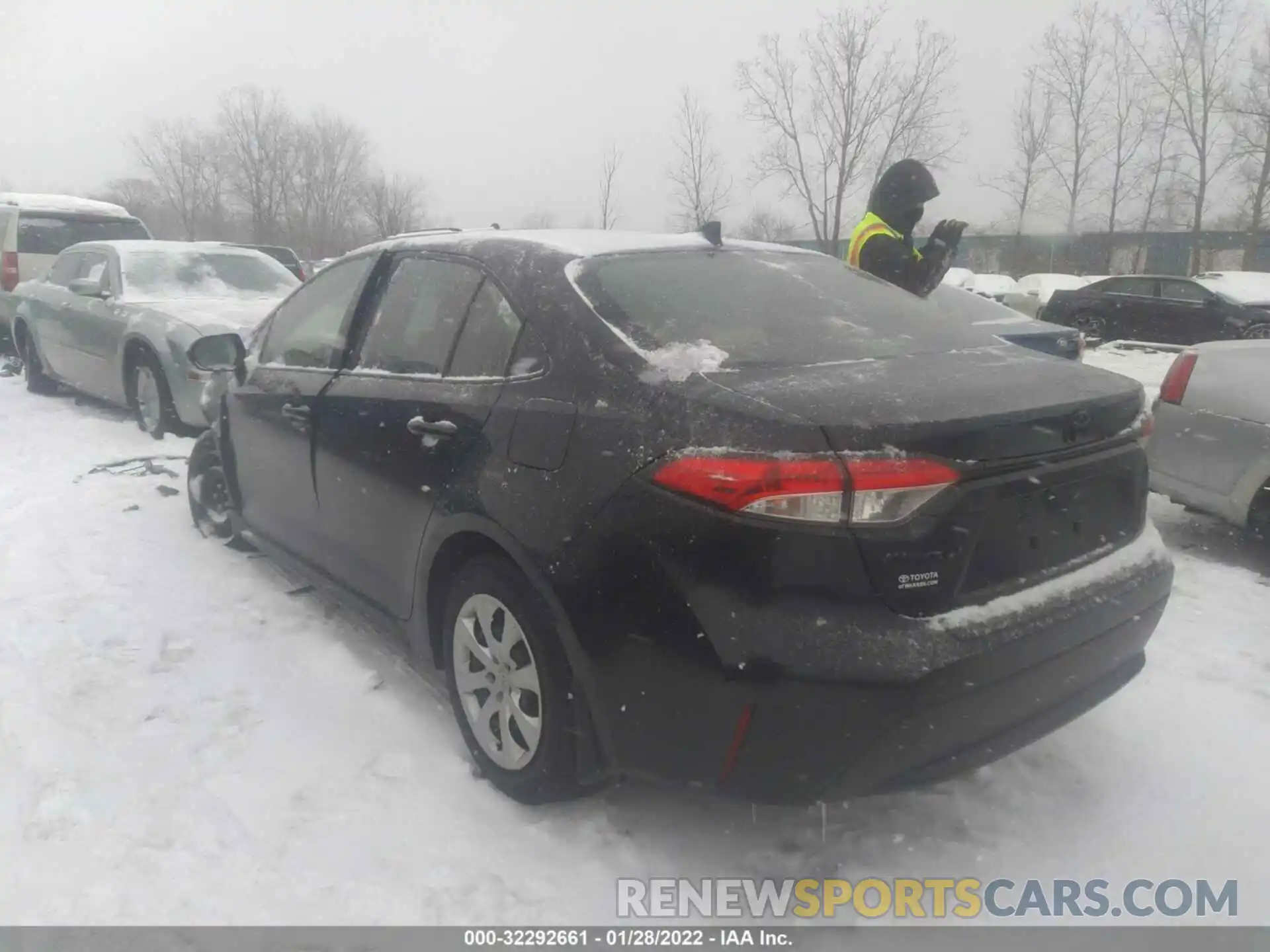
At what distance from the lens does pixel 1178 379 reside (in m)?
4.71

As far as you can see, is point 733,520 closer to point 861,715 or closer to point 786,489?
point 786,489

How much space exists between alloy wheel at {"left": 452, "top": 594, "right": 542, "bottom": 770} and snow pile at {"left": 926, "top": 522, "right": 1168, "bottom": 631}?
42.0 inches

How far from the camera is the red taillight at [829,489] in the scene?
1.93m

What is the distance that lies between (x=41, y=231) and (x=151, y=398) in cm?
576

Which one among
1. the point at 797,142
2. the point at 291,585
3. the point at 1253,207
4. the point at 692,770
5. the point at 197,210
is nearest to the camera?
the point at 692,770

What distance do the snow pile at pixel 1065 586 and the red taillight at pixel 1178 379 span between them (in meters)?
2.44

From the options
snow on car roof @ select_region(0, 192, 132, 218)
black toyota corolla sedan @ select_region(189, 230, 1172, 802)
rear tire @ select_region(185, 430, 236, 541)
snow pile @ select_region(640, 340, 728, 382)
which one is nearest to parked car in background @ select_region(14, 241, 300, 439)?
rear tire @ select_region(185, 430, 236, 541)

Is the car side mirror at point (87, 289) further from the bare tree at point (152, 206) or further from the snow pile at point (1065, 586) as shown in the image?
the bare tree at point (152, 206)

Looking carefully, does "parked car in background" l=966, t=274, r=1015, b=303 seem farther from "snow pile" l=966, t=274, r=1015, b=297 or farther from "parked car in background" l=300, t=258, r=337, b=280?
"parked car in background" l=300, t=258, r=337, b=280

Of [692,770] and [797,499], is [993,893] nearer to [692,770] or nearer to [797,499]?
[692,770]

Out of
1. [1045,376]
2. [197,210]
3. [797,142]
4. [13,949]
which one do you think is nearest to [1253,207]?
[797,142]

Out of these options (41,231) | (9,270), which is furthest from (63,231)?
(9,270)

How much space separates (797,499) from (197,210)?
62.4 metres

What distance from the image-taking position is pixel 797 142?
91.9 ft
